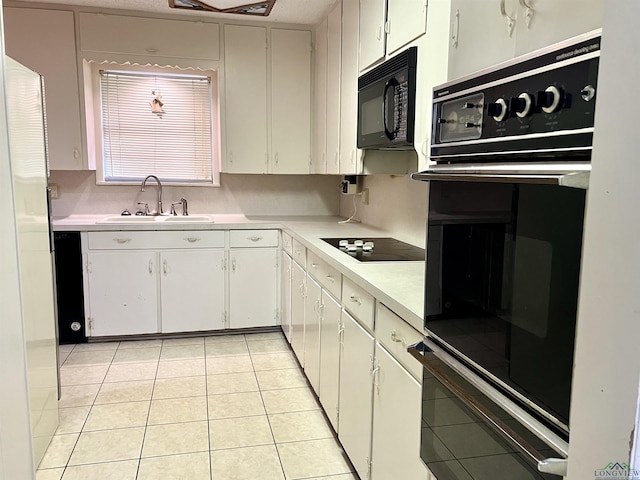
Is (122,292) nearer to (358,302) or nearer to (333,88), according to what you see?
(333,88)

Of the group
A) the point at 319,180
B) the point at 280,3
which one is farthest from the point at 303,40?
the point at 319,180

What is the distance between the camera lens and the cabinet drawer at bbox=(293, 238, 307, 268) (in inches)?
118

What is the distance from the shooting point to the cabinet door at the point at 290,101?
387 centimetres

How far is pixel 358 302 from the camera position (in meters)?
1.92

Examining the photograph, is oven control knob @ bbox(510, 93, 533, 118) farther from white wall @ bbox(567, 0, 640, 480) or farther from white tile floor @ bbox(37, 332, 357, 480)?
white tile floor @ bbox(37, 332, 357, 480)

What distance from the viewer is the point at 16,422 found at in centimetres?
167

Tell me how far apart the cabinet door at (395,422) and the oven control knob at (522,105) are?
0.83 metres

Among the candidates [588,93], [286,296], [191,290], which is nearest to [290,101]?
[286,296]

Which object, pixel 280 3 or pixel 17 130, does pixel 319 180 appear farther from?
pixel 17 130

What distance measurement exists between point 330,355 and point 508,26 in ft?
5.60

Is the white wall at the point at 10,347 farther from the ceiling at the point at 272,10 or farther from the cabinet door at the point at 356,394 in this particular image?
the ceiling at the point at 272,10

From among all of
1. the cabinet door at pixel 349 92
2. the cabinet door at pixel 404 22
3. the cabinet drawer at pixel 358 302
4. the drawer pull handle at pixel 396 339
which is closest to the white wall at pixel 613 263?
the drawer pull handle at pixel 396 339

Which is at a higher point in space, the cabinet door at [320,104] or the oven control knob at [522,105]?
the cabinet door at [320,104]

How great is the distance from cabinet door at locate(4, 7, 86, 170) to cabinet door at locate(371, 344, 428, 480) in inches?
117
